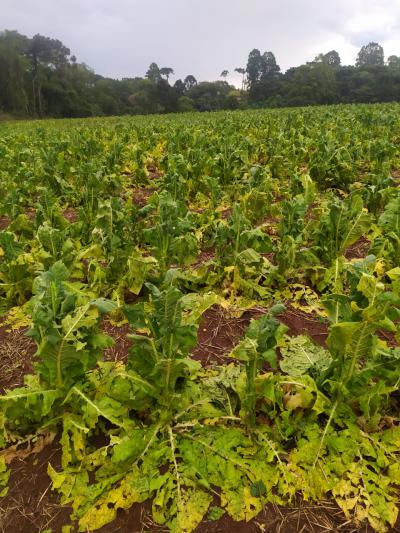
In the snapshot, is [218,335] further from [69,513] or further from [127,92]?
[127,92]

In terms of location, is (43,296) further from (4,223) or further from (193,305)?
(4,223)

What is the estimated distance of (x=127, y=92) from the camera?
85562 millimetres

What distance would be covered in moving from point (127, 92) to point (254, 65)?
41.2 meters

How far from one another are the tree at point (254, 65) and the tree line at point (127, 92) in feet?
81.5

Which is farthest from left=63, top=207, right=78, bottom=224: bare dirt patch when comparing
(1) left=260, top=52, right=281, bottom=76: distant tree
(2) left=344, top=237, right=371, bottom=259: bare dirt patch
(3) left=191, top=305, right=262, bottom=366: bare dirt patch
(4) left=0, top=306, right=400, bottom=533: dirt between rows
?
(1) left=260, top=52, right=281, bottom=76: distant tree

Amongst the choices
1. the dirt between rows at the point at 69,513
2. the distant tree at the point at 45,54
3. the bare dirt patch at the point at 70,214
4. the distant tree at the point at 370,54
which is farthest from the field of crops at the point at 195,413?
the distant tree at the point at 370,54

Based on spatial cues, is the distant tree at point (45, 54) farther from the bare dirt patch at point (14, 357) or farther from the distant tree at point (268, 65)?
the bare dirt patch at point (14, 357)

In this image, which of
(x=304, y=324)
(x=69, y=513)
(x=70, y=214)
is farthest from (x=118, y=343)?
(x=70, y=214)

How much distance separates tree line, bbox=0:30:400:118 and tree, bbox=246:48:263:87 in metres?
24.8

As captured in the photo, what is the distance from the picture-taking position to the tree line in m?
58.6

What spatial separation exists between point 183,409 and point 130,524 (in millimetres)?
727

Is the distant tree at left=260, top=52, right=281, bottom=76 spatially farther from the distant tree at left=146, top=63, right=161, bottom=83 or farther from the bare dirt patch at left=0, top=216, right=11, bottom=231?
the bare dirt patch at left=0, top=216, right=11, bottom=231

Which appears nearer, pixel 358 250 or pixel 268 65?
pixel 358 250

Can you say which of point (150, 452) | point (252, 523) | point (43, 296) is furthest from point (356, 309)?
point (43, 296)
